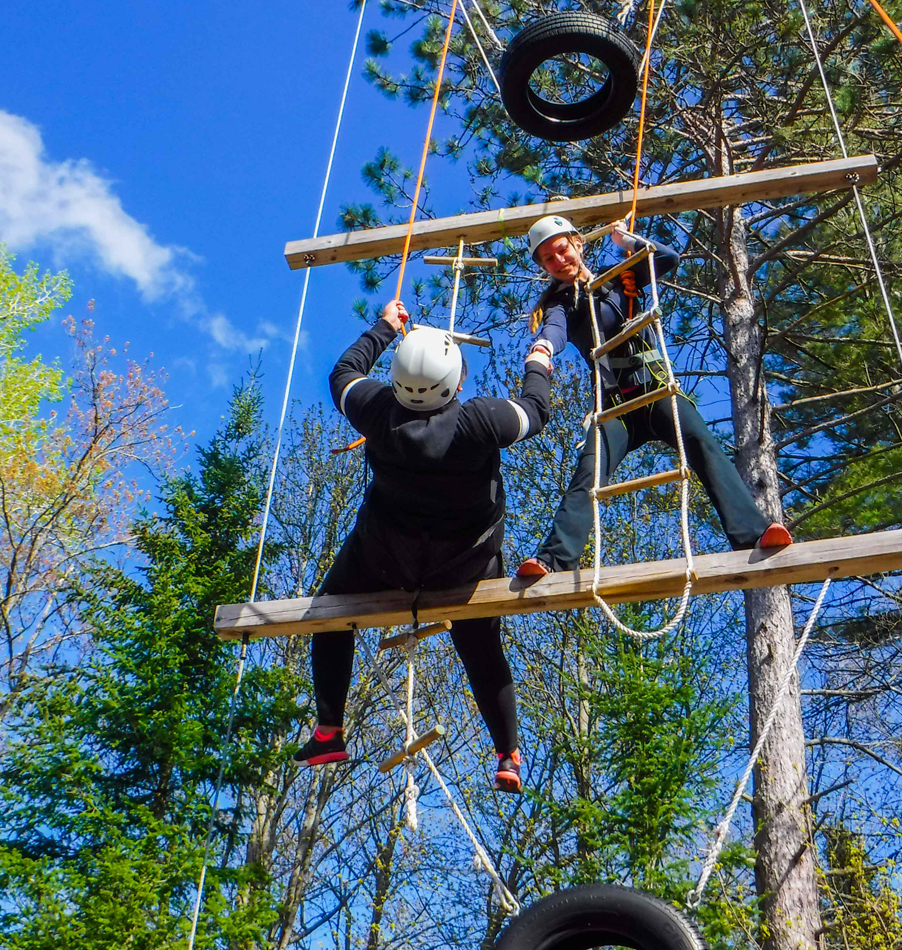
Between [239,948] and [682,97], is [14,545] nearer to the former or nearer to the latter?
[239,948]

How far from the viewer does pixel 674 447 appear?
157 inches

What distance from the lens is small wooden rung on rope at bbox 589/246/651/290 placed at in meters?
4.25

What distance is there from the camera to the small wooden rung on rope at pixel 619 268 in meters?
4.25

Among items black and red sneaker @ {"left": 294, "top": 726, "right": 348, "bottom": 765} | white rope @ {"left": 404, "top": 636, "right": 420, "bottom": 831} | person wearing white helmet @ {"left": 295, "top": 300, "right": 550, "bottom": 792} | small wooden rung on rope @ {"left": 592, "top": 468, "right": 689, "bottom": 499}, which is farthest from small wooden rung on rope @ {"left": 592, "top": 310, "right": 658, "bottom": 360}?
black and red sneaker @ {"left": 294, "top": 726, "right": 348, "bottom": 765}

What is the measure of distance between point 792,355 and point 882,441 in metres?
1.45

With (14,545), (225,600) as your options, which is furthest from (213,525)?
(14,545)

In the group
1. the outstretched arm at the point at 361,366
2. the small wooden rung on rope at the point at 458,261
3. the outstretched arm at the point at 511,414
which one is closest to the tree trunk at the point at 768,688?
the small wooden rung on rope at the point at 458,261

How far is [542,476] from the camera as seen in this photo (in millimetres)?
12852

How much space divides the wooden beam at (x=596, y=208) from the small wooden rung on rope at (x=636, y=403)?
4.95ft

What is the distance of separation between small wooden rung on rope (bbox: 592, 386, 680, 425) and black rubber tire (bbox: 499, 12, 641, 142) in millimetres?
1878

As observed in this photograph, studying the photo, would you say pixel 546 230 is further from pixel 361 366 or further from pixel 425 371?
pixel 425 371

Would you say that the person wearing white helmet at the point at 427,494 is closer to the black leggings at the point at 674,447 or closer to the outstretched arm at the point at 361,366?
the outstretched arm at the point at 361,366

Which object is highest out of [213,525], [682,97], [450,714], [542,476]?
[682,97]

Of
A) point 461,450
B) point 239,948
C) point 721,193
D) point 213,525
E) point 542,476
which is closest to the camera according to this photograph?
point 461,450
